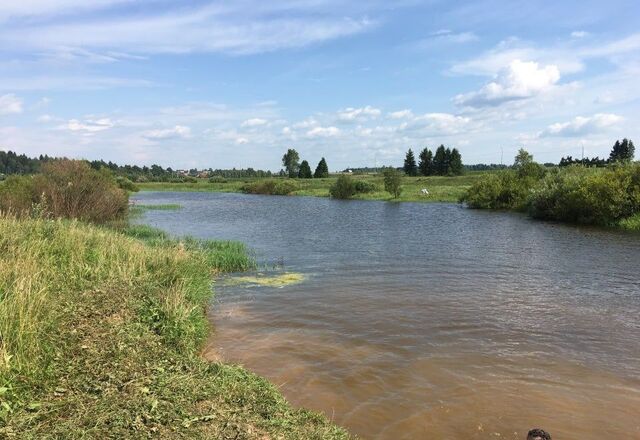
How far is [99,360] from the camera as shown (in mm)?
6371

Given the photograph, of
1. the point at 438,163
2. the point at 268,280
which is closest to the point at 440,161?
the point at 438,163

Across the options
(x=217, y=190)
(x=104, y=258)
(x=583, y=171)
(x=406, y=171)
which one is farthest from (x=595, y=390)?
(x=406, y=171)

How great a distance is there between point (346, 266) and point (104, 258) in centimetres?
1096

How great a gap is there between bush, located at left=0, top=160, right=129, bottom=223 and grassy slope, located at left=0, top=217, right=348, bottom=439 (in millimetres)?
20573

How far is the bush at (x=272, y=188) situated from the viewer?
92488mm

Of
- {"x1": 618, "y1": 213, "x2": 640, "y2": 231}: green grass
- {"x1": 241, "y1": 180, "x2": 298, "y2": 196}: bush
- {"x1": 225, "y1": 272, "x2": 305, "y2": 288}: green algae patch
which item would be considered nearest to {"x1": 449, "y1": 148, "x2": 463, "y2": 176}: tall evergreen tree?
{"x1": 241, "y1": 180, "x2": 298, "y2": 196}: bush

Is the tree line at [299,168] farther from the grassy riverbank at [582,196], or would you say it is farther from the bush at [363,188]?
the grassy riverbank at [582,196]

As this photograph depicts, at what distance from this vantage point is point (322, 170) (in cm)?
13138

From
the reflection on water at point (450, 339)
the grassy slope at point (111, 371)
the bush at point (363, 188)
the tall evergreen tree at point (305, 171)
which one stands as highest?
the tall evergreen tree at point (305, 171)

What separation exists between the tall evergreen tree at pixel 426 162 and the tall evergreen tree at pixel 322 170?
83.6 ft

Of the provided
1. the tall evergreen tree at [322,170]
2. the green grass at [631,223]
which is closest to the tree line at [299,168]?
the tall evergreen tree at [322,170]

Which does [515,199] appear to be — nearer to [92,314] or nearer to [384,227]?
[384,227]

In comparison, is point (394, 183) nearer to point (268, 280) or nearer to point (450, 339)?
point (268, 280)

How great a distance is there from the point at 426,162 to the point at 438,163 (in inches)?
134
